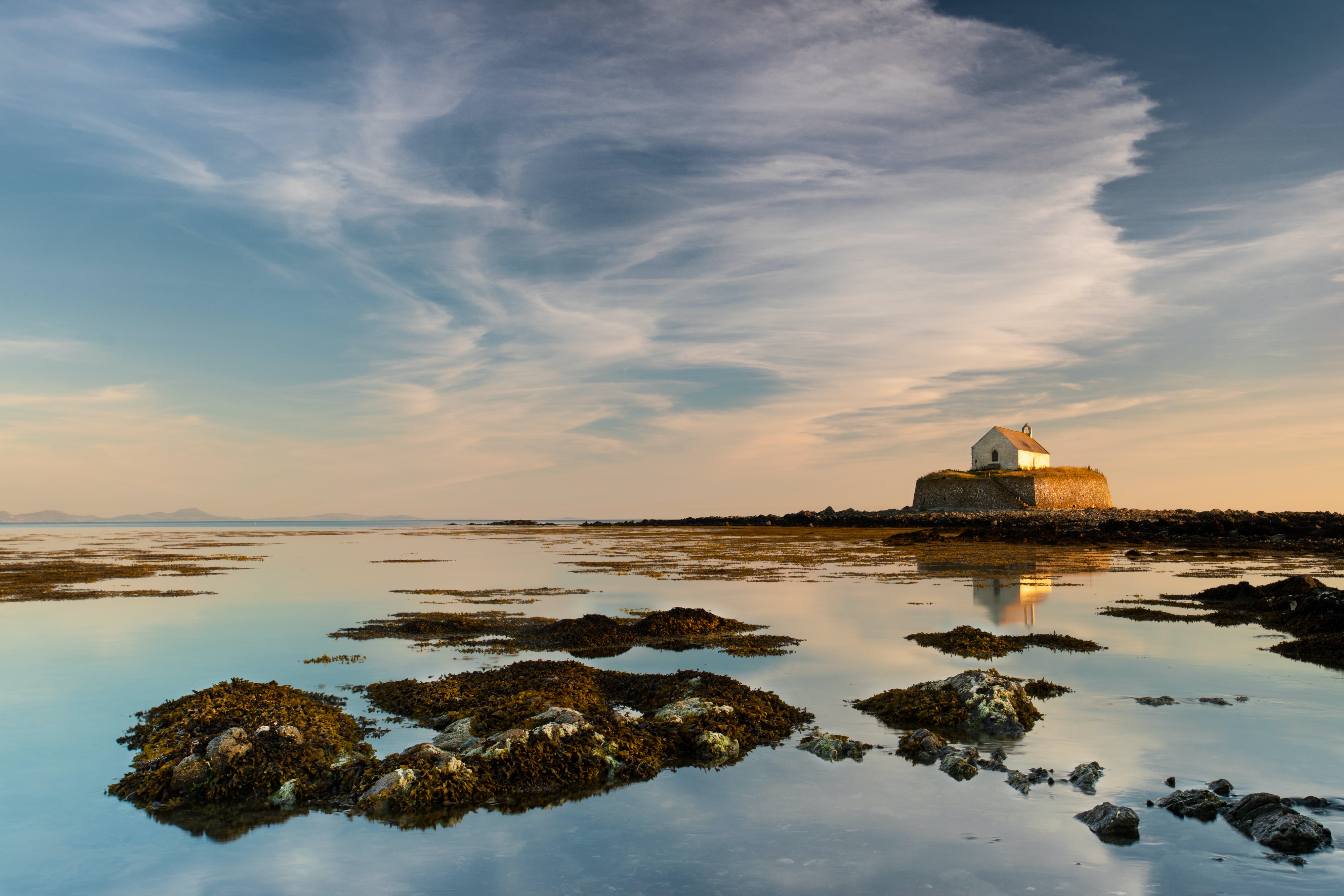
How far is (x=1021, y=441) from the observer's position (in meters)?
79.6

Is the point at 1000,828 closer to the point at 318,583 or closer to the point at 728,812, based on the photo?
the point at 728,812

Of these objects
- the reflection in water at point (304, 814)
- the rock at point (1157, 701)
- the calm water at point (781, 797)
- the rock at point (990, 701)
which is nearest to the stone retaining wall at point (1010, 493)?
the calm water at point (781, 797)

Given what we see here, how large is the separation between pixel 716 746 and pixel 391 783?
3.15m

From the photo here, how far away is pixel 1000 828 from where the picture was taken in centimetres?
542

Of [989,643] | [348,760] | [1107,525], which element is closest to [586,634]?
[348,760]

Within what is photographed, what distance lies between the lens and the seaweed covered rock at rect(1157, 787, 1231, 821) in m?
5.57

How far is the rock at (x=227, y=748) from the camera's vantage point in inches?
255

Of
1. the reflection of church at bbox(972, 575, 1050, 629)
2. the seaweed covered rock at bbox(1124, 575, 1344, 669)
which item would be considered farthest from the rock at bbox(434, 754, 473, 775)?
the seaweed covered rock at bbox(1124, 575, 1344, 669)

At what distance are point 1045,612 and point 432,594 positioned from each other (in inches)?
640

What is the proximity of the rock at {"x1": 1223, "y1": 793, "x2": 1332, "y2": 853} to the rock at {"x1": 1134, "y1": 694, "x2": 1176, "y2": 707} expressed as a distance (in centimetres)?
340

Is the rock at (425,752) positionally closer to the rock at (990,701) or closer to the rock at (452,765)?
the rock at (452,765)

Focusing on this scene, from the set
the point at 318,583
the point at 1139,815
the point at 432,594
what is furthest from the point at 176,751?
the point at 318,583

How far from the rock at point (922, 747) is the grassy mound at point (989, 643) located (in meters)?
4.84

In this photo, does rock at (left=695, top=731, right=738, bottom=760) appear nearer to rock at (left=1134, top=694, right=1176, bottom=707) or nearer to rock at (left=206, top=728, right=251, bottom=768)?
rock at (left=206, top=728, right=251, bottom=768)
